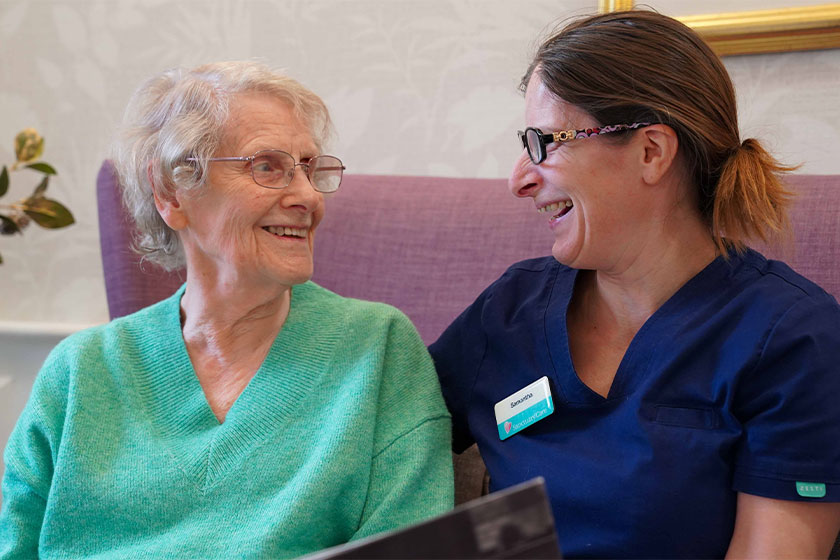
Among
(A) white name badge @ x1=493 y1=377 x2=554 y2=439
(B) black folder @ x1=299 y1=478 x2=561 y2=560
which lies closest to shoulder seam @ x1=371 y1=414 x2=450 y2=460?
(A) white name badge @ x1=493 y1=377 x2=554 y2=439

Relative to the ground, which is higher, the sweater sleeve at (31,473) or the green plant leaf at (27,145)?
the green plant leaf at (27,145)

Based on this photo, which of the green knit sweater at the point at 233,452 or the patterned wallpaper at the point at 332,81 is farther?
the patterned wallpaper at the point at 332,81

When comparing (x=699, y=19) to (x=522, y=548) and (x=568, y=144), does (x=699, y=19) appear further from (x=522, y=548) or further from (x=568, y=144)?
(x=522, y=548)

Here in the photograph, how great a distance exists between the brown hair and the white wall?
57 centimetres

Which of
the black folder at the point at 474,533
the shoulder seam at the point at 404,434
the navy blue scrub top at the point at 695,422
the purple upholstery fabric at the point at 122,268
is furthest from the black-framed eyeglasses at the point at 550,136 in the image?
the purple upholstery fabric at the point at 122,268

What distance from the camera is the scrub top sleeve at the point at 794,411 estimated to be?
108 cm

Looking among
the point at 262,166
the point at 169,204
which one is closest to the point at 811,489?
the point at 262,166

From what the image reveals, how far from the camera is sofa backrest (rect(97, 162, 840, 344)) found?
173cm

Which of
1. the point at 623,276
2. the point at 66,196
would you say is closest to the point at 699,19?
the point at 623,276

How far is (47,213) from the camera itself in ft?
7.09

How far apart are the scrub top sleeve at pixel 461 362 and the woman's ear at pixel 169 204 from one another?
51 cm

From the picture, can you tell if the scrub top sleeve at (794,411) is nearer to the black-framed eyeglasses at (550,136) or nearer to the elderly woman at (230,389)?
the black-framed eyeglasses at (550,136)

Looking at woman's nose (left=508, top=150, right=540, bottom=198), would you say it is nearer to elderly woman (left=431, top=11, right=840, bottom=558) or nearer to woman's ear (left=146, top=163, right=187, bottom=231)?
elderly woman (left=431, top=11, right=840, bottom=558)

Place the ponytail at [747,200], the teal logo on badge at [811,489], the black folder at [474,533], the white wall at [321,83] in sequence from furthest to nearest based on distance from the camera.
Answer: the white wall at [321,83] < the ponytail at [747,200] < the teal logo on badge at [811,489] < the black folder at [474,533]
